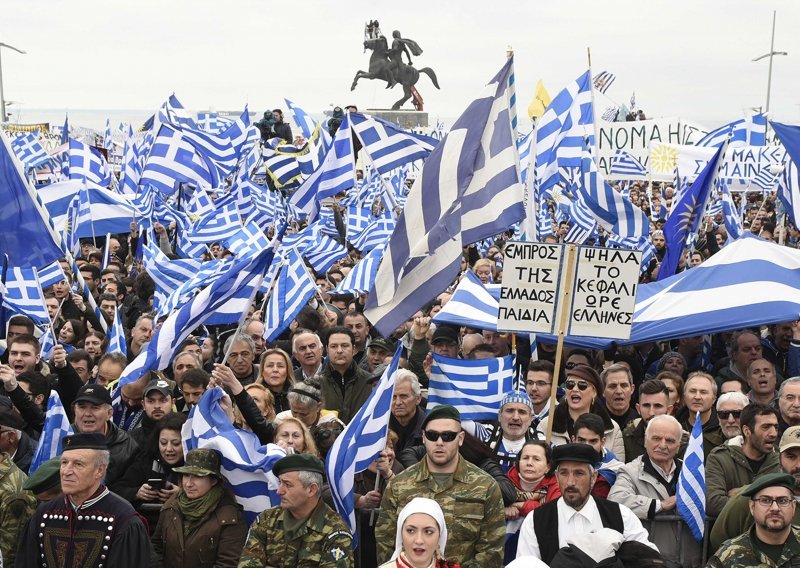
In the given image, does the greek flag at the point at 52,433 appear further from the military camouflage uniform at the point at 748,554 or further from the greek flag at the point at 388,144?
the greek flag at the point at 388,144

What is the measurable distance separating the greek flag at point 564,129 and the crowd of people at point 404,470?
13.6ft

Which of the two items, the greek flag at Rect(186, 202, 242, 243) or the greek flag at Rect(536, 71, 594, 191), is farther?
the greek flag at Rect(186, 202, 242, 243)

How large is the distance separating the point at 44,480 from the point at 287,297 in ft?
16.6

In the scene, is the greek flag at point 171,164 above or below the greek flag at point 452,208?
above

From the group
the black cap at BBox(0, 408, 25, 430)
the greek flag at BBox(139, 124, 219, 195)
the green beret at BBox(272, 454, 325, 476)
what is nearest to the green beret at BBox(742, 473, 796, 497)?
the green beret at BBox(272, 454, 325, 476)

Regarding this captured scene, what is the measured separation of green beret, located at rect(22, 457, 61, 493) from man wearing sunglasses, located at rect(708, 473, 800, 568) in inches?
130

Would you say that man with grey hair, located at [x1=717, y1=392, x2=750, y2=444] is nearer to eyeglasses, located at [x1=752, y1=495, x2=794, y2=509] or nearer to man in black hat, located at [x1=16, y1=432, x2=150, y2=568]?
eyeglasses, located at [x1=752, y1=495, x2=794, y2=509]

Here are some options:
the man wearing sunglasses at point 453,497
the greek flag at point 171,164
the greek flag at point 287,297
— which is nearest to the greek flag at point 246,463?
the man wearing sunglasses at point 453,497

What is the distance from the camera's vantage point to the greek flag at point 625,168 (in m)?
22.5

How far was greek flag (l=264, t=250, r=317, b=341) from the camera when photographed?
10.6m

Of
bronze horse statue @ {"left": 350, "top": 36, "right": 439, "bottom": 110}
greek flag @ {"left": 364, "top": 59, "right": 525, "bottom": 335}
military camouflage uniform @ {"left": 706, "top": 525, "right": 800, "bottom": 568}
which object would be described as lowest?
military camouflage uniform @ {"left": 706, "top": 525, "right": 800, "bottom": 568}

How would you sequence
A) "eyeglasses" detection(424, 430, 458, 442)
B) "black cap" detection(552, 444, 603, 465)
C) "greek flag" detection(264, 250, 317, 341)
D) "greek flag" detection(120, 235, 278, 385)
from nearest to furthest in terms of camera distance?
1. "black cap" detection(552, 444, 603, 465)
2. "eyeglasses" detection(424, 430, 458, 442)
3. "greek flag" detection(120, 235, 278, 385)
4. "greek flag" detection(264, 250, 317, 341)

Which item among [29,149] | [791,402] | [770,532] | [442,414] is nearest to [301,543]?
[442,414]

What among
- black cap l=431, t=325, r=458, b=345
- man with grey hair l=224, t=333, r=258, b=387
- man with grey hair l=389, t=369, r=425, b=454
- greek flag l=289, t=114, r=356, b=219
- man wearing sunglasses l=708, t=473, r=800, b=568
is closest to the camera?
man wearing sunglasses l=708, t=473, r=800, b=568
